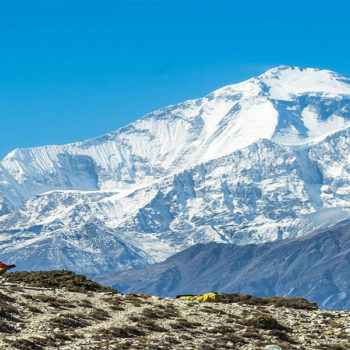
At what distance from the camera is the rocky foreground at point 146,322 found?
43.5 meters

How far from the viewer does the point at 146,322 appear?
159 feet

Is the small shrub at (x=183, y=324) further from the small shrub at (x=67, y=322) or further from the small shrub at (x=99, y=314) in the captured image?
the small shrub at (x=67, y=322)

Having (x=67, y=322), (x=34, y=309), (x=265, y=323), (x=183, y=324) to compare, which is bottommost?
(x=265, y=323)

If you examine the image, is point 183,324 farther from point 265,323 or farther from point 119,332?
point 119,332

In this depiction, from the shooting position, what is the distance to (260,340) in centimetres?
4738

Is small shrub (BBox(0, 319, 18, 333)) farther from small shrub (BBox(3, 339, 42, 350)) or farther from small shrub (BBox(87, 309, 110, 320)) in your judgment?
small shrub (BBox(87, 309, 110, 320))

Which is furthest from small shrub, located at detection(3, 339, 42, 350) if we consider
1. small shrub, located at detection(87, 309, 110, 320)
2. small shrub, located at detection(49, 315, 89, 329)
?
small shrub, located at detection(87, 309, 110, 320)

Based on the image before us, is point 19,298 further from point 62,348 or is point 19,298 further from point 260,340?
point 260,340

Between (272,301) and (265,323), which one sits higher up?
(272,301)

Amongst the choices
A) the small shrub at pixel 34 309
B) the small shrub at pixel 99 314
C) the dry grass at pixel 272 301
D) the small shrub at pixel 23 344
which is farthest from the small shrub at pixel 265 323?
the small shrub at pixel 23 344

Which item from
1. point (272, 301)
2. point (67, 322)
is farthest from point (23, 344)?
point (272, 301)

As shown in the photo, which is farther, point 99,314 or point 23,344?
point 99,314

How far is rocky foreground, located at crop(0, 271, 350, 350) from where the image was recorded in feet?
143

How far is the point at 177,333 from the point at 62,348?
856 cm
